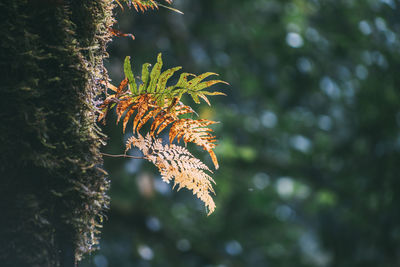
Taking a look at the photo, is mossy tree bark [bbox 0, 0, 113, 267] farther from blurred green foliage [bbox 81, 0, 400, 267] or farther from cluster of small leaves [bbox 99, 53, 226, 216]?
blurred green foliage [bbox 81, 0, 400, 267]

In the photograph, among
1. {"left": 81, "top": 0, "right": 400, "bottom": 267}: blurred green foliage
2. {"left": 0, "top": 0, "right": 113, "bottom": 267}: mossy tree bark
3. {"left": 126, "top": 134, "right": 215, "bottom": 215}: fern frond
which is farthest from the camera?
{"left": 81, "top": 0, "right": 400, "bottom": 267}: blurred green foliage

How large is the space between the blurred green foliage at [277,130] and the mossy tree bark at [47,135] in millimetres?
2999

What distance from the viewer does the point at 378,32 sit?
4652 millimetres

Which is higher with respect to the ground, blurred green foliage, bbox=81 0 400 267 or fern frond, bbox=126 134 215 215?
blurred green foliage, bbox=81 0 400 267

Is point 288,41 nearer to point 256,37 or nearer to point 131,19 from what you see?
point 256,37

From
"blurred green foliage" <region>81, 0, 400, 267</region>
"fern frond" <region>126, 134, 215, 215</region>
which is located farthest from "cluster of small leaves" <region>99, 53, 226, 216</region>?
"blurred green foliage" <region>81, 0, 400, 267</region>

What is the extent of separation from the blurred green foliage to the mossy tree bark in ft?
9.84

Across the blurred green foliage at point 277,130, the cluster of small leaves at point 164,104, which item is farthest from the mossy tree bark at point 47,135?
the blurred green foliage at point 277,130

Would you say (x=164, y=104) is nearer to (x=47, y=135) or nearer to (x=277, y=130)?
(x=47, y=135)

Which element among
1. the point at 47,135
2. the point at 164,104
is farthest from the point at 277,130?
the point at 47,135

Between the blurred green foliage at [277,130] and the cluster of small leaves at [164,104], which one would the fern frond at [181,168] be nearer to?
the cluster of small leaves at [164,104]

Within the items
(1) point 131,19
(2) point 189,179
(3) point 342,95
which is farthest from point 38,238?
(3) point 342,95

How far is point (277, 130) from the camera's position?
5.69 m

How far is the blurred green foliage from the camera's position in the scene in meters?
4.60
